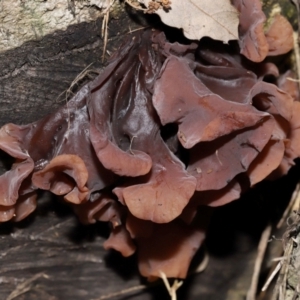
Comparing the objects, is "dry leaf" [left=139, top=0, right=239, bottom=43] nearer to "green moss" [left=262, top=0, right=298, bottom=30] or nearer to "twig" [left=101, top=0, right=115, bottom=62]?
"twig" [left=101, top=0, right=115, bottom=62]

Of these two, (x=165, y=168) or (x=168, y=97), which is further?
(x=165, y=168)

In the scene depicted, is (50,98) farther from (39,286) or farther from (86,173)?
(39,286)

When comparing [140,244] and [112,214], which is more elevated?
[112,214]

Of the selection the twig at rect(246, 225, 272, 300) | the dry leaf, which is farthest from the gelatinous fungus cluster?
the twig at rect(246, 225, 272, 300)

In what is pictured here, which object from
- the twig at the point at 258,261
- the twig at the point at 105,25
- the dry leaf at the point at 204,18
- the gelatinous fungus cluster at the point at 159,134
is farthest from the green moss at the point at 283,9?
the twig at the point at 258,261

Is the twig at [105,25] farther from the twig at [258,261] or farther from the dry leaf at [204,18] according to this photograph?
the twig at [258,261]

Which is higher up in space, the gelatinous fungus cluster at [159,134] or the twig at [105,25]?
the twig at [105,25]

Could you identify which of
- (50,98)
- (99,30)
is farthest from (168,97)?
(50,98)
